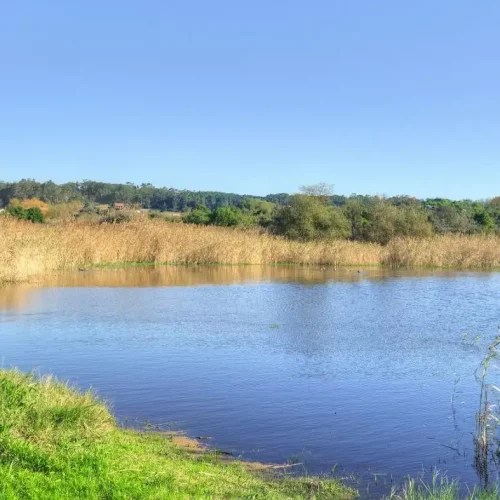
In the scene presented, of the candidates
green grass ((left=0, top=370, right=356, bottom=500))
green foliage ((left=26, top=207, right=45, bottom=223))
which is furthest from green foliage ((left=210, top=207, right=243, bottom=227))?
green grass ((left=0, top=370, right=356, bottom=500))

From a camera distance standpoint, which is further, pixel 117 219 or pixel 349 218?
pixel 349 218

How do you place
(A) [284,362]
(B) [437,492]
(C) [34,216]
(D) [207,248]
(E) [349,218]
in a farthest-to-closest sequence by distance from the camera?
(E) [349,218], (C) [34,216], (D) [207,248], (A) [284,362], (B) [437,492]

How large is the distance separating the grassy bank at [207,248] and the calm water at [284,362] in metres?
5.37

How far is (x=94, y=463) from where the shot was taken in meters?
5.82

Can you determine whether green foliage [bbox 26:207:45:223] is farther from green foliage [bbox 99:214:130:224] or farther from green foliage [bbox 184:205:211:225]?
green foliage [bbox 184:205:211:225]

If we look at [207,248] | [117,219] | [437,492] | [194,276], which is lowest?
[437,492]

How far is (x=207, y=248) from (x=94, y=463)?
2872 cm

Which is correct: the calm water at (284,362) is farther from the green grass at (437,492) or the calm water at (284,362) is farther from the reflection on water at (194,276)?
the reflection on water at (194,276)

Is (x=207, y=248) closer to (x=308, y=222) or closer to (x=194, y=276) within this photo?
(x=194, y=276)

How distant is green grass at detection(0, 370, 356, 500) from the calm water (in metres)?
0.82

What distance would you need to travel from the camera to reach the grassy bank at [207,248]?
2944cm

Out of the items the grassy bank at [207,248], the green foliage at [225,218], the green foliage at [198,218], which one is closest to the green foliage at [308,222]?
the grassy bank at [207,248]

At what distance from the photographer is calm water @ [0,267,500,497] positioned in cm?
813

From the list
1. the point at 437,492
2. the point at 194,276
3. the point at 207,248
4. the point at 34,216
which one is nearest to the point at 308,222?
the point at 207,248
